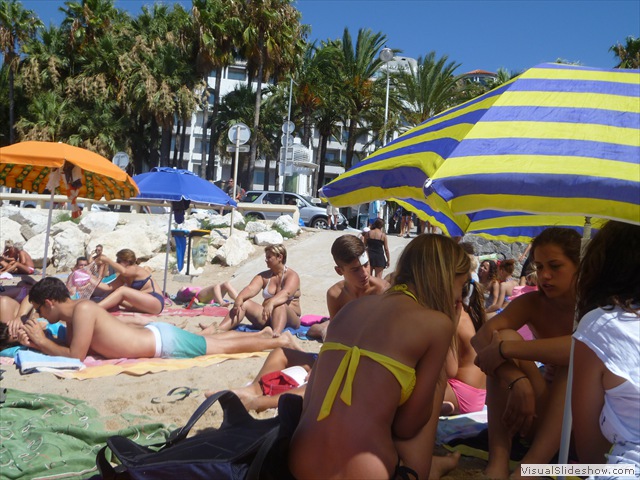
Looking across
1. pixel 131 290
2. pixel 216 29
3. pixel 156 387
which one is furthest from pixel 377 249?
pixel 216 29

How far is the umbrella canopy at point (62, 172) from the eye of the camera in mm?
7000

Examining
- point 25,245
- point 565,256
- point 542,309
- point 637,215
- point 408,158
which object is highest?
point 408,158

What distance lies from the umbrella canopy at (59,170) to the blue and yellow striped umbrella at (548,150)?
5.48 meters

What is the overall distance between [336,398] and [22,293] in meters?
6.04

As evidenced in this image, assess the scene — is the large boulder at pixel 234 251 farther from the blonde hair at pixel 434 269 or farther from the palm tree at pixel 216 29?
the palm tree at pixel 216 29

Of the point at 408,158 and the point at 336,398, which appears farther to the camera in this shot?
the point at 408,158

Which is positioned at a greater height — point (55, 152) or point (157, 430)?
point (55, 152)

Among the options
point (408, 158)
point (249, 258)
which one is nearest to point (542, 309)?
point (408, 158)

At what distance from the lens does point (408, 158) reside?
9.68 ft

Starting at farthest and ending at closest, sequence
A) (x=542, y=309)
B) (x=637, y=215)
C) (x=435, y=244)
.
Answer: (x=542, y=309) < (x=435, y=244) < (x=637, y=215)

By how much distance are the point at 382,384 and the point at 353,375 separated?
4.3 inches

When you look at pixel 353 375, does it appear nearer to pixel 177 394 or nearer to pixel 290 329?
pixel 177 394

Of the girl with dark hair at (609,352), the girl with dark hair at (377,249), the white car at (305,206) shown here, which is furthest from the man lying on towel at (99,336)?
the white car at (305,206)

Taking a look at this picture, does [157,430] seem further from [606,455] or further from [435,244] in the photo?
[606,455]
